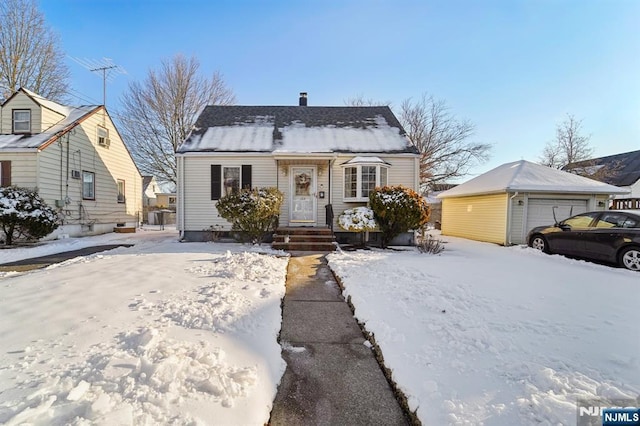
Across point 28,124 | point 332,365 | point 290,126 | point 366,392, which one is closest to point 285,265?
point 332,365

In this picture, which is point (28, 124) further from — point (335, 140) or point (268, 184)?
point (335, 140)

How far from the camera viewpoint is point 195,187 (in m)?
11.1

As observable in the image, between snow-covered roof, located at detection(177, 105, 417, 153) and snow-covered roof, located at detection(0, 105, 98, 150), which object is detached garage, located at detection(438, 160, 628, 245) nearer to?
snow-covered roof, located at detection(177, 105, 417, 153)

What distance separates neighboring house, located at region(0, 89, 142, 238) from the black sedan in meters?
17.7

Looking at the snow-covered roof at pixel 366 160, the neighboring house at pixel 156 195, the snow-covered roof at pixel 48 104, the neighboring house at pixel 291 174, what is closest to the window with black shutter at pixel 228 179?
the neighboring house at pixel 291 174

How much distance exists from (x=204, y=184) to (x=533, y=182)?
12976 millimetres

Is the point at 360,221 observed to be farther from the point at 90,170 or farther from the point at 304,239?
the point at 90,170

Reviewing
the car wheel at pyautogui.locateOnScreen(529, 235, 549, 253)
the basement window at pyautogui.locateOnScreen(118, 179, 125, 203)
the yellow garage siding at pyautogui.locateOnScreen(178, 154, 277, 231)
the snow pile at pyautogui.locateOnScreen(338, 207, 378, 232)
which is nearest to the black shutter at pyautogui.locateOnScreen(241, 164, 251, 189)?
the yellow garage siding at pyautogui.locateOnScreen(178, 154, 277, 231)

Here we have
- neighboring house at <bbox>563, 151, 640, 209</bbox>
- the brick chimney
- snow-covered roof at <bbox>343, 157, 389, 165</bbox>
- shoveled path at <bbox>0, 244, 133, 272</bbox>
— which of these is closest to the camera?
shoveled path at <bbox>0, 244, 133, 272</bbox>

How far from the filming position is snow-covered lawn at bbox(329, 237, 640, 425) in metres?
2.24

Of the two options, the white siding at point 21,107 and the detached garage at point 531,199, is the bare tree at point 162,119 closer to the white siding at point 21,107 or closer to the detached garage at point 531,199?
the white siding at point 21,107

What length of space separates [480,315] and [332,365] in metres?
2.13

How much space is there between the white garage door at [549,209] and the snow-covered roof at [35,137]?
63.8 ft

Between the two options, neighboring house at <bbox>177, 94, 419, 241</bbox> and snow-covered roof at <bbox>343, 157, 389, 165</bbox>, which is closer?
snow-covered roof at <bbox>343, 157, 389, 165</bbox>
